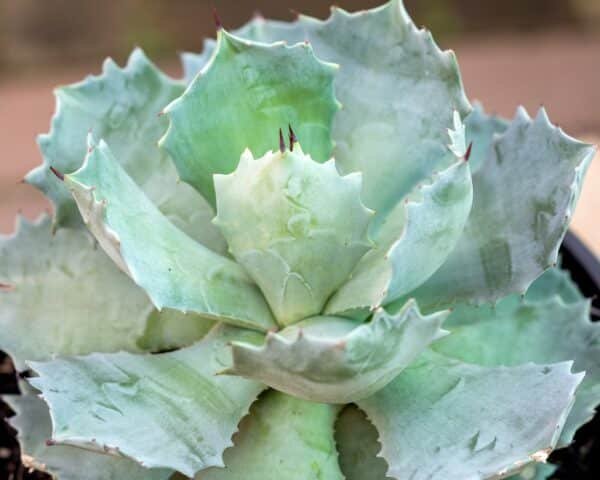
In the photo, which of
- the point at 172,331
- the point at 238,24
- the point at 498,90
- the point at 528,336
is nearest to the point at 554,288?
the point at 528,336

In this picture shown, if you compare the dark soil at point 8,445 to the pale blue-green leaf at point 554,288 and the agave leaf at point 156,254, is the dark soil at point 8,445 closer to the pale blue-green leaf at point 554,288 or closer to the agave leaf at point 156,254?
the agave leaf at point 156,254

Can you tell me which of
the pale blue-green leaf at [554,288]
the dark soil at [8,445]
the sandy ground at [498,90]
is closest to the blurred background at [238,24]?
the sandy ground at [498,90]

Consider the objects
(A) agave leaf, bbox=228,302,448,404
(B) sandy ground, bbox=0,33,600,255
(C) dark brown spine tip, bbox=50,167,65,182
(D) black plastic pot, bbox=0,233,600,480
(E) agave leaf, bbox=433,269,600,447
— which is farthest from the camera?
(B) sandy ground, bbox=0,33,600,255

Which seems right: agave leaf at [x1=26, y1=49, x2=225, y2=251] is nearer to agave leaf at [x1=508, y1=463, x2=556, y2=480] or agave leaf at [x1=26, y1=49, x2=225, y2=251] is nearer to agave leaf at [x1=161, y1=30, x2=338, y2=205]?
A: agave leaf at [x1=161, y1=30, x2=338, y2=205]

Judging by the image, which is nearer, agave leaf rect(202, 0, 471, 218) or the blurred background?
agave leaf rect(202, 0, 471, 218)

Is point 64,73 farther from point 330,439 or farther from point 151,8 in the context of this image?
point 330,439

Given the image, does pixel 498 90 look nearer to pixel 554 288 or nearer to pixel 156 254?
pixel 554 288

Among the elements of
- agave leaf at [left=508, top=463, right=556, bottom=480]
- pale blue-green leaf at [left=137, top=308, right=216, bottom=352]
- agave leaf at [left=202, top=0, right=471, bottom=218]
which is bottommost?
agave leaf at [left=508, top=463, right=556, bottom=480]

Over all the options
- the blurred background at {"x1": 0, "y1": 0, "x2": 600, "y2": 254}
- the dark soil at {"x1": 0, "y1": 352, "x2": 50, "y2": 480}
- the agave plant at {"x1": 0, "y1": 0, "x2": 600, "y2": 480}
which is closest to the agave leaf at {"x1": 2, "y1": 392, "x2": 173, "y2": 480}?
the agave plant at {"x1": 0, "y1": 0, "x2": 600, "y2": 480}
